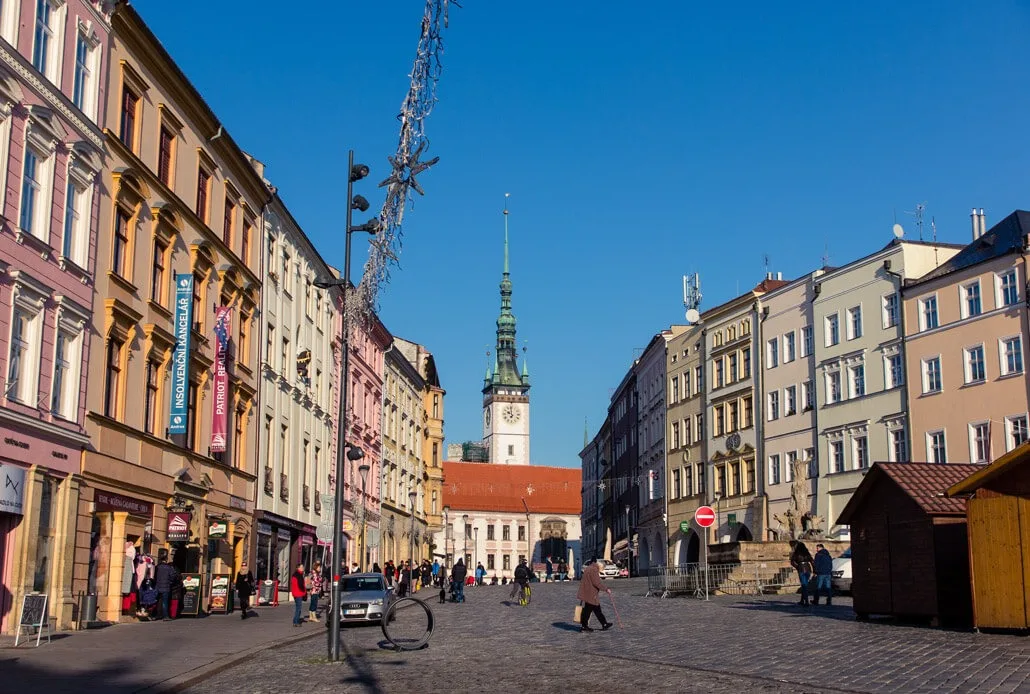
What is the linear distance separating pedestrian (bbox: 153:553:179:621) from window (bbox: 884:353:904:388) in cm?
3406

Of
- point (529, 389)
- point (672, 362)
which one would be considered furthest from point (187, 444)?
point (529, 389)

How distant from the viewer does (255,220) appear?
43250 millimetres

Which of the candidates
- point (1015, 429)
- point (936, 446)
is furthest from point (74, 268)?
point (936, 446)

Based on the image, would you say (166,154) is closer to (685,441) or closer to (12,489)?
(12,489)

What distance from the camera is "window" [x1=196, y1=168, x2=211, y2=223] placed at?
36375mm

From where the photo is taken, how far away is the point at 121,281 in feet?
95.8

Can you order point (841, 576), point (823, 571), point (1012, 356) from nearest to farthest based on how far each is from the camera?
point (823, 571) → point (841, 576) → point (1012, 356)

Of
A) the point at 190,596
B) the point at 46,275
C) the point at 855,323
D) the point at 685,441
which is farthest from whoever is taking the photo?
the point at 685,441

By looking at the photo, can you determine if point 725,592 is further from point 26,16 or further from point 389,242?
point 26,16

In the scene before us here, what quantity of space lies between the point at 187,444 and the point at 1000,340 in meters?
31.6

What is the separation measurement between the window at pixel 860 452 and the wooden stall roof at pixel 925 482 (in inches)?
1141

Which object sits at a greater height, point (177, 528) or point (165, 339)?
point (165, 339)

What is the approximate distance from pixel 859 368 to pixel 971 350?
24.4ft

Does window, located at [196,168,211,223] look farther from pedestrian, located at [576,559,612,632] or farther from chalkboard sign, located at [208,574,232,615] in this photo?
pedestrian, located at [576,559,612,632]
